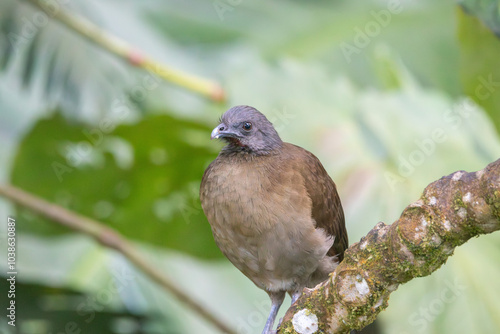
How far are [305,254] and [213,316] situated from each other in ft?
2.64

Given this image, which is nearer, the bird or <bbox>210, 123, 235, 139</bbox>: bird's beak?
the bird

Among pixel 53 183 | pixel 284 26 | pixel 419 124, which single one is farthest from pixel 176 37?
pixel 419 124

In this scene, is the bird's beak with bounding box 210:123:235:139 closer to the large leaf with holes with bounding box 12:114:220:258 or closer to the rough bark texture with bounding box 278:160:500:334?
the large leaf with holes with bounding box 12:114:220:258

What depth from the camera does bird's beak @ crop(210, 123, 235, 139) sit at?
3449 millimetres

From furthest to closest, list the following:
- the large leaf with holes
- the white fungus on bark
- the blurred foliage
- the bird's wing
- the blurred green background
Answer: the large leaf with holes → the blurred green background → the bird's wing → the blurred foliage → the white fungus on bark

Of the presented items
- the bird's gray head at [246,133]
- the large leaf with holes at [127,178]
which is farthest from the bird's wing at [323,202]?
the large leaf with holes at [127,178]

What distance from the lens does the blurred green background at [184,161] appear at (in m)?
3.84

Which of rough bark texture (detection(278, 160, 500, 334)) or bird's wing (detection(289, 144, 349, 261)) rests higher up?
bird's wing (detection(289, 144, 349, 261))

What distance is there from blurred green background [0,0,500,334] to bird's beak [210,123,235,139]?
2.54 ft

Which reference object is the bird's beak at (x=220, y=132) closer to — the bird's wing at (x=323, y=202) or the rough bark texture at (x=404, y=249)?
the bird's wing at (x=323, y=202)

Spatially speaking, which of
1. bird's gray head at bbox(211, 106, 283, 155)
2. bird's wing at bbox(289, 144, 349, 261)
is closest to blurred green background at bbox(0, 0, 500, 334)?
bird's wing at bbox(289, 144, 349, 261)

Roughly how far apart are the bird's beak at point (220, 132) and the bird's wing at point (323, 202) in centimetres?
39

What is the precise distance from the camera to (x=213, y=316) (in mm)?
3771

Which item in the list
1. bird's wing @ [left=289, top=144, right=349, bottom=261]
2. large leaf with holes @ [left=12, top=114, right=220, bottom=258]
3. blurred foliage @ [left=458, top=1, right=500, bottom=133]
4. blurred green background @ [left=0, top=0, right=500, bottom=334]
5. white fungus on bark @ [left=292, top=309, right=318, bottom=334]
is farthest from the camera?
large leaf with holes @ [left=12, top=114, right=220, bottom=258]
